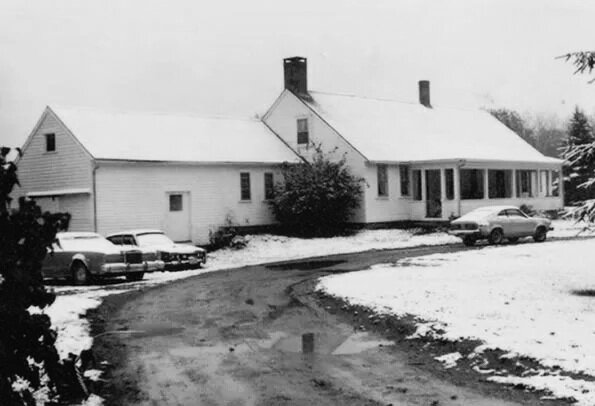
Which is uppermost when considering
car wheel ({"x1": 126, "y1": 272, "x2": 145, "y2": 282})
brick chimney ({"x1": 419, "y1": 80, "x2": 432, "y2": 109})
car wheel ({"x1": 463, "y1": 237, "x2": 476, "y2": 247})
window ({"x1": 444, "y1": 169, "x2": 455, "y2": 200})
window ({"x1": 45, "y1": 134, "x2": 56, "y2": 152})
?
brick chimney ({"x1": 419, "y1": 80, "x2": 432, "y2": 109})

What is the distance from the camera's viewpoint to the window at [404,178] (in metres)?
42.2

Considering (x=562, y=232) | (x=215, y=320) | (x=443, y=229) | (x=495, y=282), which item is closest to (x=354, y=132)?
(x=443, y=229)

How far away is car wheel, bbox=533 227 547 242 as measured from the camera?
107ft

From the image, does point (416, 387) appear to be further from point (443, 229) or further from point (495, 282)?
point (443, 229)

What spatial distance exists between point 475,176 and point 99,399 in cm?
4184

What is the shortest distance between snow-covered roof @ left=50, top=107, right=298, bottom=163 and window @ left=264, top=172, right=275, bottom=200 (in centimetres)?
76

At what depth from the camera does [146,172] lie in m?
33.9

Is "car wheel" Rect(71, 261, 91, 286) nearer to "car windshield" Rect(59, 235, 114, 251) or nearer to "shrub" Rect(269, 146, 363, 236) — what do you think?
"car windshield" Rect(59, 235, 114, 251)

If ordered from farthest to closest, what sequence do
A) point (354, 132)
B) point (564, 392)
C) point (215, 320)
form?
point (354, 132) → point (215, 320) → point (564, 392)

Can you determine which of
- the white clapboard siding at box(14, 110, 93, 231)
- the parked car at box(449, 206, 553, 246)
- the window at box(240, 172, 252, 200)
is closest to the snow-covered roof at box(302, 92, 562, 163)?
the window at box(240, 172, 252, 200)

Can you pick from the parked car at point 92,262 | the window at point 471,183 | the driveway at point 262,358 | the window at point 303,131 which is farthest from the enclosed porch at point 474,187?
the driveway at point 262,358

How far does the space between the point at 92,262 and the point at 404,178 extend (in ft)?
76.4

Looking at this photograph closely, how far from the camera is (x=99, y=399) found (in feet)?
27.7

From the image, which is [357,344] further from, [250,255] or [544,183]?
[544,183]
